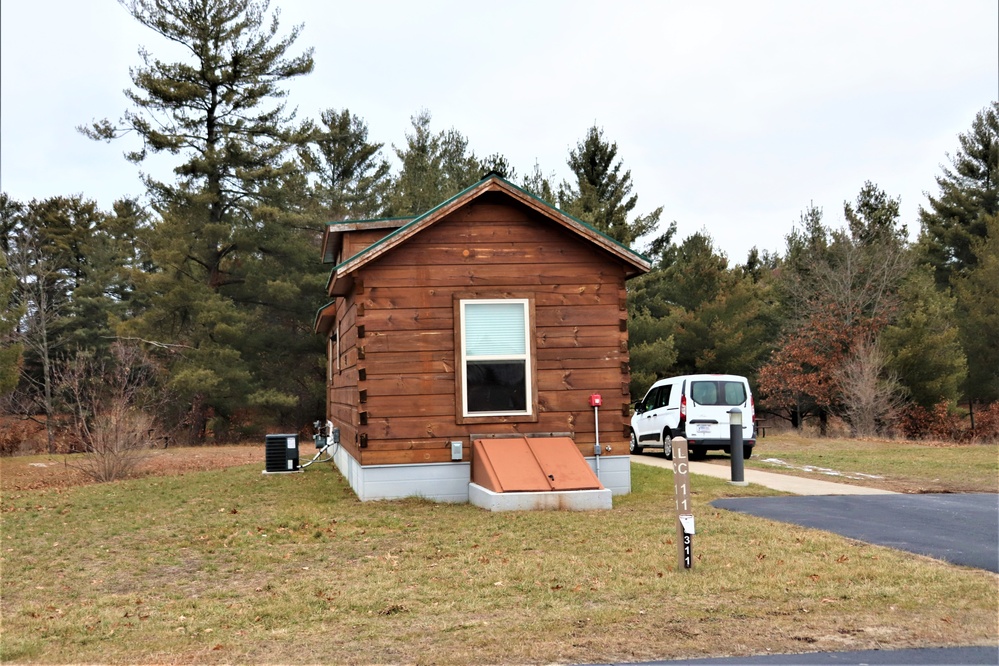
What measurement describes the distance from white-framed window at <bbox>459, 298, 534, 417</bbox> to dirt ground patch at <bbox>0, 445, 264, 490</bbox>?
31.0 ft

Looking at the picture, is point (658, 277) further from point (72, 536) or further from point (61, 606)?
point (61, 606)

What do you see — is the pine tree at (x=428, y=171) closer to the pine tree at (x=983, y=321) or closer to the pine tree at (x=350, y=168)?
the pine tree at (x=350, y=168)

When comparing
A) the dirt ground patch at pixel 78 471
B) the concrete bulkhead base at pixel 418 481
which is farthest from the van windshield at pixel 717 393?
the dirt ground patch at pixel 78 471

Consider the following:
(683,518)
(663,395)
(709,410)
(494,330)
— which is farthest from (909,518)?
(663,395)

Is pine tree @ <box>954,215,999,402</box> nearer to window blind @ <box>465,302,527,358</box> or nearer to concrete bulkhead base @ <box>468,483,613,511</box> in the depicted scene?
window blind @ <box>465,302,527,358</box>

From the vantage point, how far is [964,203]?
162ft

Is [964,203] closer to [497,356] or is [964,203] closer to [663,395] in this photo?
[663,395]

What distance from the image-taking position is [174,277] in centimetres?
3784

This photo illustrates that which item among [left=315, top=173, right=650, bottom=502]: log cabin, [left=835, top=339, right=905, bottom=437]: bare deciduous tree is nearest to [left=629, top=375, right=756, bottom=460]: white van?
[left=315, top=173, right=650, bottom=502]: log cabin

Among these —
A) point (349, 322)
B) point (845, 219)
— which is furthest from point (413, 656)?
point (845, 219)

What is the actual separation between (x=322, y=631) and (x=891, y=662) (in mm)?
3825

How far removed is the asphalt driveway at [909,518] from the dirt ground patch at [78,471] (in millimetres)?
13246

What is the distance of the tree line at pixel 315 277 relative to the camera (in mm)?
37781

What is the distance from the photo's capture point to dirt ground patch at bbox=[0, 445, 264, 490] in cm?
A: 2081
